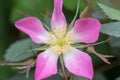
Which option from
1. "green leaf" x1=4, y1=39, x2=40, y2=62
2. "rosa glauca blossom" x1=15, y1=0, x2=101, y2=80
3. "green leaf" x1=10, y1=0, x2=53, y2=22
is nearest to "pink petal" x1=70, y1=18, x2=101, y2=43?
"rosa glauca blossom" x1=15, y1=0, x2=101, y2=80

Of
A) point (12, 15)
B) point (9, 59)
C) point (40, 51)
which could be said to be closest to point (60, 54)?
point (40, 51)

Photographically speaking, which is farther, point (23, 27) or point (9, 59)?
point (9, 59)

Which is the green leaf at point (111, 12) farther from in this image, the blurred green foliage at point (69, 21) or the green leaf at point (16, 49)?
the green leaf at point (16, 49)

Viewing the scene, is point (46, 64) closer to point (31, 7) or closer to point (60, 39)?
point (60, 39)

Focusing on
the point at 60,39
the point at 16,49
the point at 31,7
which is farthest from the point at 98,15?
the point at 31,7

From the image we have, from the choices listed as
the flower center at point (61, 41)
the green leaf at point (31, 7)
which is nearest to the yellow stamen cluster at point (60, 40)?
the flower center at point (61, 41)

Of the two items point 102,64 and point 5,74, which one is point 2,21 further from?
point 102,64

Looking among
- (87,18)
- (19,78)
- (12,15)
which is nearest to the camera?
(87,18)
